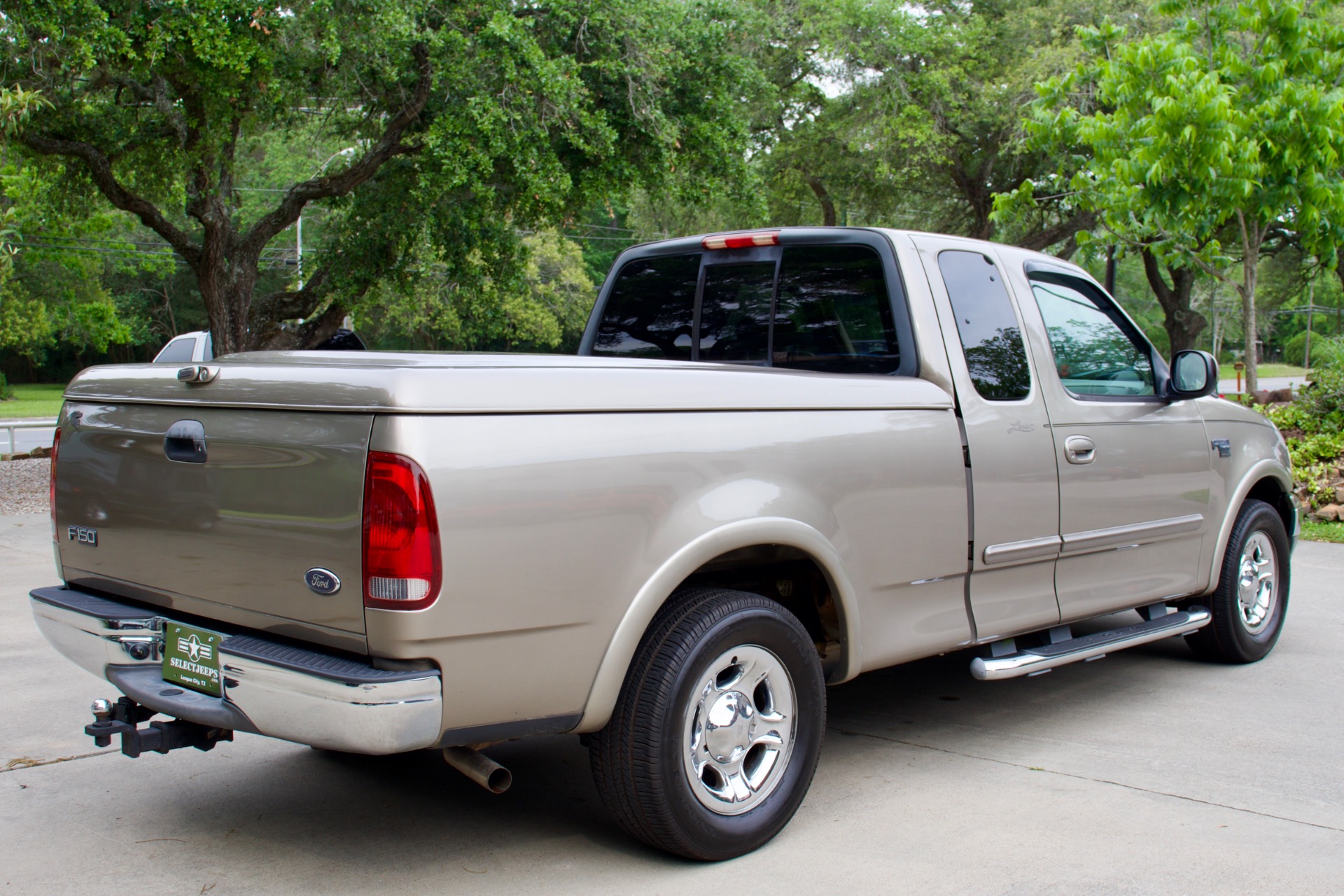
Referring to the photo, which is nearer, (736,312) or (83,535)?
(83,535)

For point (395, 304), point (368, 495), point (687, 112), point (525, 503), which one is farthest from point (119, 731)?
point (395, 304)

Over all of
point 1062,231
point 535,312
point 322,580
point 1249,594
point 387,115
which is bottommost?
point 1249,594

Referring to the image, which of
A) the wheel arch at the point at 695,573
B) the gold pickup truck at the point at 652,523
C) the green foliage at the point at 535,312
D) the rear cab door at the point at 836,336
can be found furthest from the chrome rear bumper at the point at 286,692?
the green foliage at the point at 535,312

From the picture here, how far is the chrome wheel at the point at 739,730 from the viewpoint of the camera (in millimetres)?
3340

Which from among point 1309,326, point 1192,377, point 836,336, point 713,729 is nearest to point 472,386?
point 713,729

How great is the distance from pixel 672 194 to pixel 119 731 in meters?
14.2

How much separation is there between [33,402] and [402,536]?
164ft

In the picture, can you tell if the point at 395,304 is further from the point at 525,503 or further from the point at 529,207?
the point at 525,503

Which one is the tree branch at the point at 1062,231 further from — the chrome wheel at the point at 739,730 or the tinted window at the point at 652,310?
the chrome wheel at the point at 739,730

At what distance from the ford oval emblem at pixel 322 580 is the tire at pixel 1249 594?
171 inches

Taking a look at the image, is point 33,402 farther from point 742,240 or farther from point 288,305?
point 742,240

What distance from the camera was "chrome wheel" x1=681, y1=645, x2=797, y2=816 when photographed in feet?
11.0

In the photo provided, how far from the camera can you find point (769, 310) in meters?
4.63

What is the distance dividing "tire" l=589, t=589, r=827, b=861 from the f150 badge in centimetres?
168
